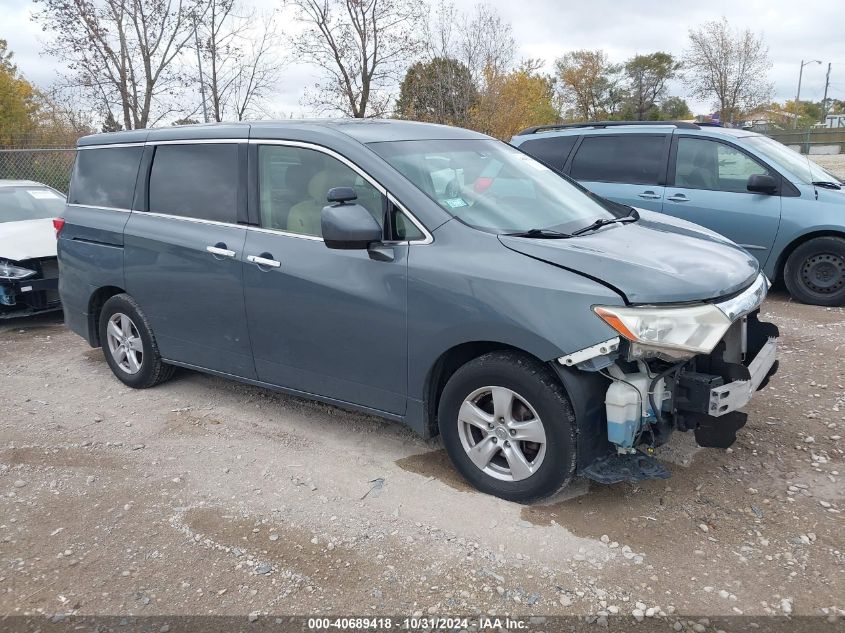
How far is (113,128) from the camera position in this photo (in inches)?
559

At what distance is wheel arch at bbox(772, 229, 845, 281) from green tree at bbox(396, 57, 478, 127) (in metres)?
Result: 12.3

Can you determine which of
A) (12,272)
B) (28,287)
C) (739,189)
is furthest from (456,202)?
(12,272)

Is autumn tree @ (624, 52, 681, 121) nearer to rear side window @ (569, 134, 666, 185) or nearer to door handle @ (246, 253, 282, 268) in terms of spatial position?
rear side window @ (569, 134, 666, 185)

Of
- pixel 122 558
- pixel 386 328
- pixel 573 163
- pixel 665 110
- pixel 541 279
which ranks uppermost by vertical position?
pixel 665 110

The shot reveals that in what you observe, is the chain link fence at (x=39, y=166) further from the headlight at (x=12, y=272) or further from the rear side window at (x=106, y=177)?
the rear side window at (x=106, y=177)

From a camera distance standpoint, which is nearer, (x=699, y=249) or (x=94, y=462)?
(x=699, y=249)

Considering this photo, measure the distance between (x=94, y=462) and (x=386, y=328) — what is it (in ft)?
6.59

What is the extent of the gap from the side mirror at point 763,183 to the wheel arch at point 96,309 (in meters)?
6.13

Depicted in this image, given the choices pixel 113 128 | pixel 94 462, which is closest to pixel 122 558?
pixel 94 462

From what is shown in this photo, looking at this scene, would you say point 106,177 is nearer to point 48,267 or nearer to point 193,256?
point 193,256

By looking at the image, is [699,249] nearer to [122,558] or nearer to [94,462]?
[122,558]

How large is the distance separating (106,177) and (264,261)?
2.03m

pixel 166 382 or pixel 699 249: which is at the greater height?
pixel 699 249

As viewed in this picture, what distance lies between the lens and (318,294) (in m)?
3.88
